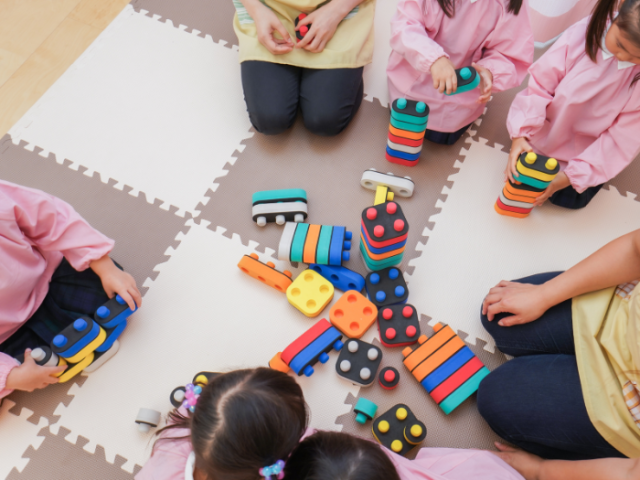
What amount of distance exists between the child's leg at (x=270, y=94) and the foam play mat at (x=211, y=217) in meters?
0.06

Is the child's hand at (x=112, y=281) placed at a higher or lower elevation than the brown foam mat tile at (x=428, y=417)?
higher

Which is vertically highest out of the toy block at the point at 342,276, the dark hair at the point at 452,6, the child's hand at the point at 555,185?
the dark hair at the point at 452,6

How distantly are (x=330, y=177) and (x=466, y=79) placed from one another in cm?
42

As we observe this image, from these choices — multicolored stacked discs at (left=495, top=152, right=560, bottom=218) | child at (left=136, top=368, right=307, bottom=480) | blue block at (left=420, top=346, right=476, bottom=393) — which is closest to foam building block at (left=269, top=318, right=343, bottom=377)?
blue block at (left=420, top=346, right=476, bottom=393)

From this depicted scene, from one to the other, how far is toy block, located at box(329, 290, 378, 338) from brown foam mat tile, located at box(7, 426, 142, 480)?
1.70 ft

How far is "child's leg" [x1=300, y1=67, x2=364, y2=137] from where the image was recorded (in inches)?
51.8

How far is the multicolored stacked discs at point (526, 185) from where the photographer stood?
112cm

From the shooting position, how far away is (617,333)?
0.89m

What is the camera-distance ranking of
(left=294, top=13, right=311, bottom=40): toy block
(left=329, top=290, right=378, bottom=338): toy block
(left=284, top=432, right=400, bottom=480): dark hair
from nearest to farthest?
1. (left=284, top=432, right=400, bottom=480): dark hair
2. (left=329, top=290, right=378, bottom=338): toy block
3. (left=294, top=13, right=311, bottom=40): toy block

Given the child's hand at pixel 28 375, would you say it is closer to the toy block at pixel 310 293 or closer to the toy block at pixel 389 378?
the toy block at pixel 310 293

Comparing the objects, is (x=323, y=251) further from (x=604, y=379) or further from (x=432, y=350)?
(x=604, y=379)

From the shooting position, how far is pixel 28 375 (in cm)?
95

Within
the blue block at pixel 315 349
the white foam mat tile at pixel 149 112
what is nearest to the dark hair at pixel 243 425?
the blue block at pixel 315 349

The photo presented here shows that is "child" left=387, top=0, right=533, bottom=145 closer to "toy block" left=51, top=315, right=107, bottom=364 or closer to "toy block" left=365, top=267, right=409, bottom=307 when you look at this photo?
"toy block" left=365, top=267, right=409, bottom=307
